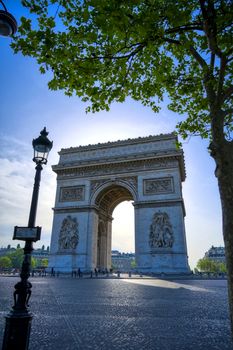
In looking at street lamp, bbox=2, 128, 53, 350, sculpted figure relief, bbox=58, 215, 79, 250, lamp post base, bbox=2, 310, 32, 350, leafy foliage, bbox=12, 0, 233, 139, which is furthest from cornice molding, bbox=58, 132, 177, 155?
lamp post base, bbox=2, 310, 32, 350

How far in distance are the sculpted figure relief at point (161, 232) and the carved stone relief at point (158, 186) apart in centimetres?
269

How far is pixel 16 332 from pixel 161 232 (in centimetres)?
2413

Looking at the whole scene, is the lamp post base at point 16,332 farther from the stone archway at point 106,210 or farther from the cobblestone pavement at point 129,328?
the stone archway at point 106,210

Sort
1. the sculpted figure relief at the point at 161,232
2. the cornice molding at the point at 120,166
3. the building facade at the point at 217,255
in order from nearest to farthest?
the sculpted figure relief at the point at 161,232 → the cornice molding at the point at 120,166 → the building facade at the point at 217,255

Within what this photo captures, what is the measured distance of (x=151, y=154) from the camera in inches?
1171

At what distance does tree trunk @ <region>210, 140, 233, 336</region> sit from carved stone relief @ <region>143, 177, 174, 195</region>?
944 inches

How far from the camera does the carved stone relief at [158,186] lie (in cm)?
2822

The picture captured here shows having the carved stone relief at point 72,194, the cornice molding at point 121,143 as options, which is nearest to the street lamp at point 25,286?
the cornice molding at point 121,143

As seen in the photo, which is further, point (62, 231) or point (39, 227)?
point (62, 231)

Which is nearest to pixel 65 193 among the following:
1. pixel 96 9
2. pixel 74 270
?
pixel 74 270

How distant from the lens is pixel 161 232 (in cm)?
2636

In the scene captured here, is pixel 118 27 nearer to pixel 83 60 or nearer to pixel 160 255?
pixel 83 60

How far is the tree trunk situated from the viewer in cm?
353

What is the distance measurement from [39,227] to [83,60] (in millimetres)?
4270
